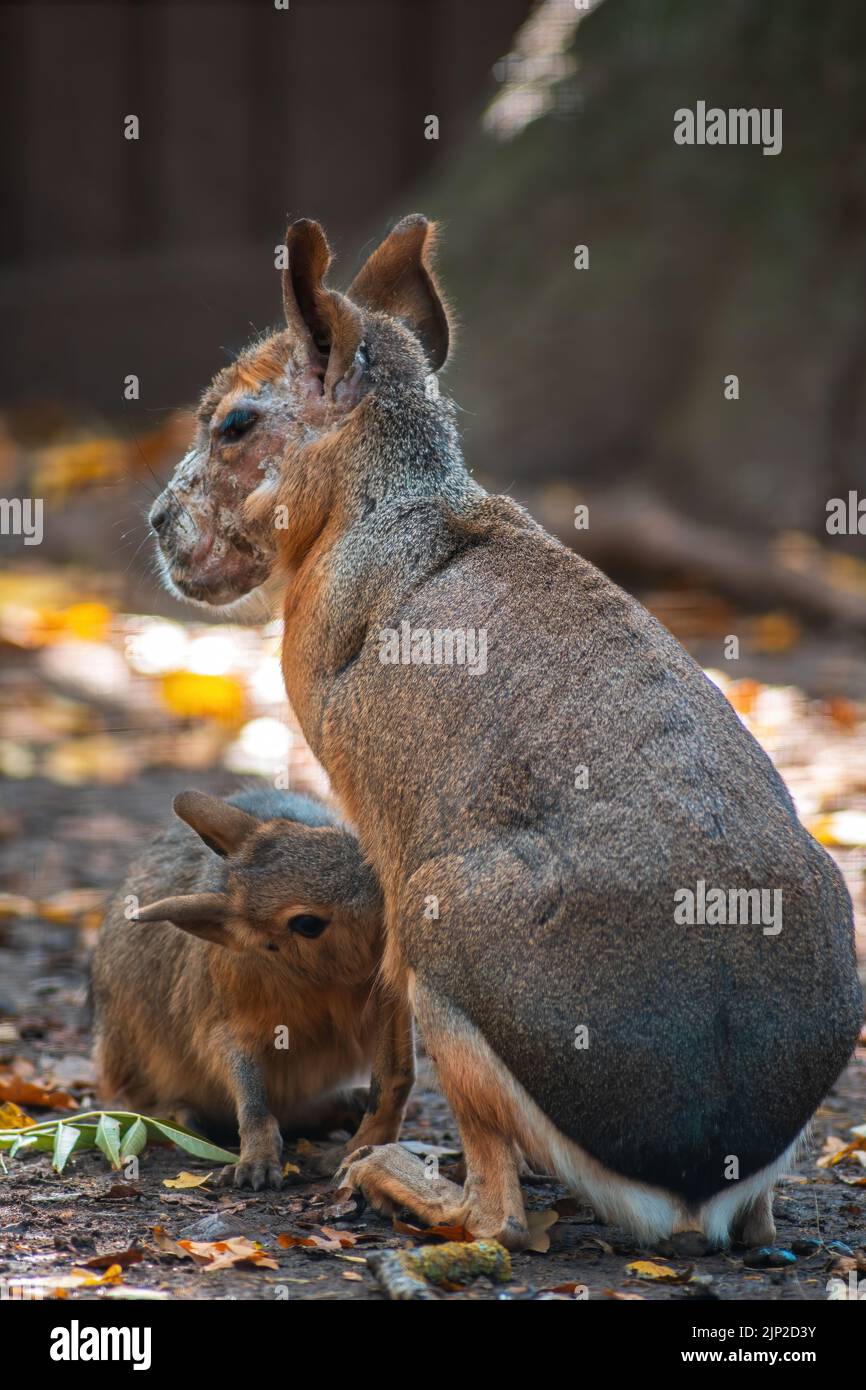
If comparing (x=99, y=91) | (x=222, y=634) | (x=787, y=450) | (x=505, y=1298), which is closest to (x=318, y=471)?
(x=505, y=1298)

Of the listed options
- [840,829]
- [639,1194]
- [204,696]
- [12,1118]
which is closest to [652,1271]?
[639,1194]

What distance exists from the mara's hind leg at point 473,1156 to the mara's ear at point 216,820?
0.76m

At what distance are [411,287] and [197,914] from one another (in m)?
1.75

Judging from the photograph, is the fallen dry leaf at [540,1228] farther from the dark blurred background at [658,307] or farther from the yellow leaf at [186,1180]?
the dark blurred background at [658,307]

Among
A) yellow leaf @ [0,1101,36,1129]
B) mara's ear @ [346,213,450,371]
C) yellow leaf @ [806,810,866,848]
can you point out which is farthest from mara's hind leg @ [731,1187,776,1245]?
yellow leaf @ [806,810,866,848]

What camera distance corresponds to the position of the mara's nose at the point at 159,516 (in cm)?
452

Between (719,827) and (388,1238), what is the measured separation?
1.08 metres

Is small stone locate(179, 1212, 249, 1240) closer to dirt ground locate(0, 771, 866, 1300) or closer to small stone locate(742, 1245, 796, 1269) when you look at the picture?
dirt ground locate(0, 771, 866, 1300)

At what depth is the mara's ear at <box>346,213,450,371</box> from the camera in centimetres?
461

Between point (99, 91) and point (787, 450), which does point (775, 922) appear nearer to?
point (787, 450)

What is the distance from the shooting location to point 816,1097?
3.51 metres

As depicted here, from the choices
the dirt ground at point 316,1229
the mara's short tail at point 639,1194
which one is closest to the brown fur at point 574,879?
the mara's short tail at point 639,1194

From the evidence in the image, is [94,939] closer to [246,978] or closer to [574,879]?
[246,978]

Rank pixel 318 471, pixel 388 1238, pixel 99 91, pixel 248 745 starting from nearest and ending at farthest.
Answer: pixel 388 1238 < pixel 318 471 < pixel 248 745 < pixel 99 91
